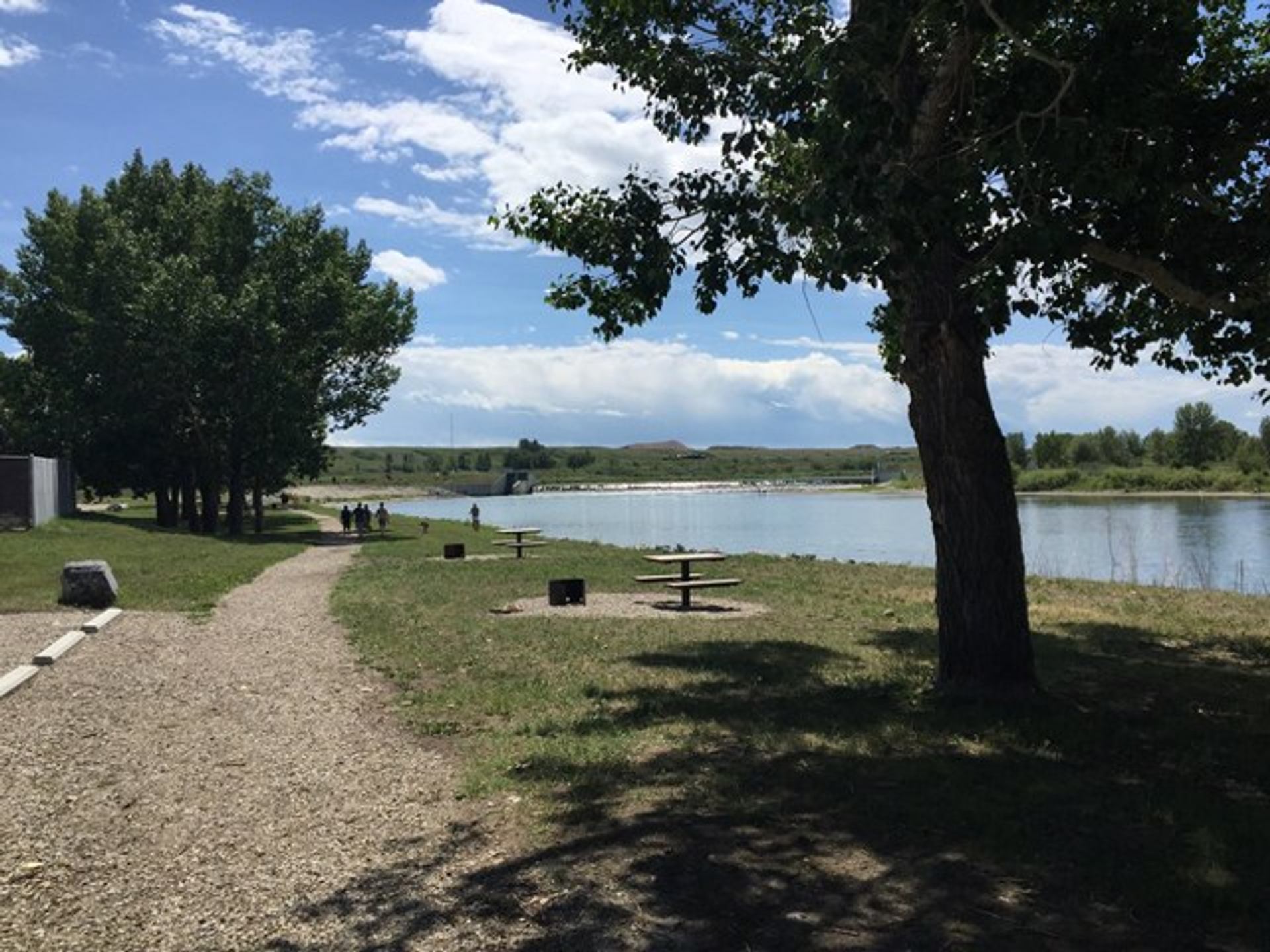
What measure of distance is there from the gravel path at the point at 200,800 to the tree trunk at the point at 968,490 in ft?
12.6

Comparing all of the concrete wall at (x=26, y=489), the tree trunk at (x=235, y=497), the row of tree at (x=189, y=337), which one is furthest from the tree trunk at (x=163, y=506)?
the concrete wall at (x=26, y=489)

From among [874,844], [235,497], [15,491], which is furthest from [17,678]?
[235,497]

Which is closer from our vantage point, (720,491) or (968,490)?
(968,490)

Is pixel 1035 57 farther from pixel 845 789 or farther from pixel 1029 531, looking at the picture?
pixel 1029 531

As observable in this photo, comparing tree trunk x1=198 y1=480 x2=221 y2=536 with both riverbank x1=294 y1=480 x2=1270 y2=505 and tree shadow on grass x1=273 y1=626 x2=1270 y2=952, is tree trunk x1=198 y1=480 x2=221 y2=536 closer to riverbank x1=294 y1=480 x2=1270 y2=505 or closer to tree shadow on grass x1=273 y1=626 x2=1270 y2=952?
tree shadow on grass x1=273 y1=626 x2=1270 y2=952

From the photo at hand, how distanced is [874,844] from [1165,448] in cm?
10923

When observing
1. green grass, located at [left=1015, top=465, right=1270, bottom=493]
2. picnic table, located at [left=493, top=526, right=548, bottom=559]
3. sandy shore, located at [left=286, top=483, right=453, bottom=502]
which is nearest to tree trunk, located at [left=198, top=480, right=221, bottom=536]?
picnic table, located at [left=493, top=526, right=548, bottom=559]

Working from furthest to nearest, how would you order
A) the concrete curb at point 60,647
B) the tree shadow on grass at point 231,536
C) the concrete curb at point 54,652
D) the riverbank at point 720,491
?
the riverbank at point 720,491 < the tree shadow on grass at point 231,536 < the concrete curb at point 60,647 < the concrete curb at point 54,652

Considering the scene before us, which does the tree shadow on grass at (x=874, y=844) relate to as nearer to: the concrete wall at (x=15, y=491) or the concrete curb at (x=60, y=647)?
the concrete curb at (x=60, y=647)

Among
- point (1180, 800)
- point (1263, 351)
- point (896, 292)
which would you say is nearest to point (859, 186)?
point (896, 292)

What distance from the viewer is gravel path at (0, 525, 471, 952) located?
4227 millimetres

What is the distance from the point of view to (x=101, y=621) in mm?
12359

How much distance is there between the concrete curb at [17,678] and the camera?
27.2ft

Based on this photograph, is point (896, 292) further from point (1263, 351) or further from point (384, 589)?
point (384, 589)
